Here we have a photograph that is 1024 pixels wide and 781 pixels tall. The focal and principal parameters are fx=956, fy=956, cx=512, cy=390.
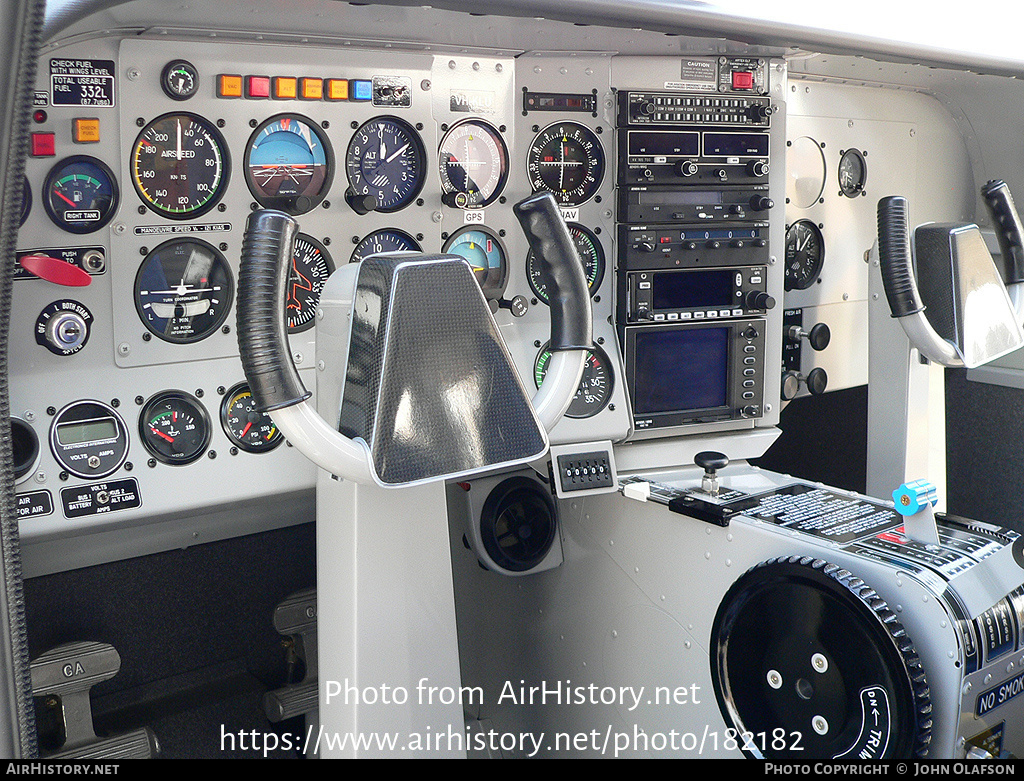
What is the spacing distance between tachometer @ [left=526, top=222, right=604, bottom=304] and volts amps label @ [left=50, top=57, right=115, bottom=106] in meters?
1.00

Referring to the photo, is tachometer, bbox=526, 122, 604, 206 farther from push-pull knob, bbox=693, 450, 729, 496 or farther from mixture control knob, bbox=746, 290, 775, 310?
push-pull knob, bbox=693, 450, 729, 496

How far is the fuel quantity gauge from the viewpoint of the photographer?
6.64 feet

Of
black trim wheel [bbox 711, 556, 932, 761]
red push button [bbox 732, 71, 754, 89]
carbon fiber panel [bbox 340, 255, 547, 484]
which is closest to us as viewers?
carbon fiber panel [bbox 340, 255, 547, 484]

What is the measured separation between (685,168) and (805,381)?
3.57ft

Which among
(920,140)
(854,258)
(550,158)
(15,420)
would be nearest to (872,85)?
(920,140)

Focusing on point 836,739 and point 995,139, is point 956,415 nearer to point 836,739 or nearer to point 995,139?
point 995,139

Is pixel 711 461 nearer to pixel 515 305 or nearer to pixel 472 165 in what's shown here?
pixel 515 305

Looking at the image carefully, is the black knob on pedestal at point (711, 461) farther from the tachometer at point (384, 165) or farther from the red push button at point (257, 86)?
the red push button at point (257, 86)

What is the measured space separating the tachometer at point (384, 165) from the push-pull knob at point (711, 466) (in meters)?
0.88

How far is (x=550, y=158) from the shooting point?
2.34 metres

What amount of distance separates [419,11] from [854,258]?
6.37 ft

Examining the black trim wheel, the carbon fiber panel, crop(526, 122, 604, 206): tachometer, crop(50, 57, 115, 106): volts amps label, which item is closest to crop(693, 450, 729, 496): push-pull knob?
the black trim wheel

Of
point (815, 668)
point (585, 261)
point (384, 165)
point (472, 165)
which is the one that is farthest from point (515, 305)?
point (815, 668)

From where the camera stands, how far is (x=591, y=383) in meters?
2.42
